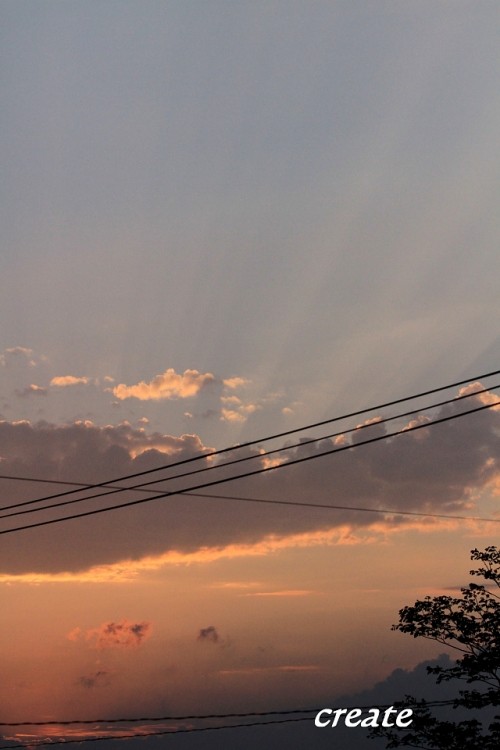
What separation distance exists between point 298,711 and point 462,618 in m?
13.0

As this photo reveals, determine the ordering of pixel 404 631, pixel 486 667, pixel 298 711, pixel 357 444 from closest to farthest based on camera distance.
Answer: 1. pixel 357 444
2. pixel 298 711
3. pixel 486 667
4. pixel 404 631

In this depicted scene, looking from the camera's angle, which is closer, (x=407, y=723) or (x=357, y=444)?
(x=357, y=444)

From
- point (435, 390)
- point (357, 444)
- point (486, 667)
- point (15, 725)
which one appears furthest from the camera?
point (486, 667)

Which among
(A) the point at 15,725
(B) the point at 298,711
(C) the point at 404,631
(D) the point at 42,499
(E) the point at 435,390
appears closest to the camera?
(E) the point at 435,390

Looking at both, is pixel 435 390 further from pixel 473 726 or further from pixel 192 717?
pixel 473 726

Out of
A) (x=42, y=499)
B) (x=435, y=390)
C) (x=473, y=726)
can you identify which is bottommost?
(x=473, y=726)

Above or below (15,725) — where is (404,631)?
above

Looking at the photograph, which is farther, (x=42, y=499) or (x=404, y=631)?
(x=404, y=631)

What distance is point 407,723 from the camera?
4256cm

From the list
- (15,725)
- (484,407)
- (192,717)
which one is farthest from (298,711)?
(484,407)

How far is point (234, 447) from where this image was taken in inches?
890

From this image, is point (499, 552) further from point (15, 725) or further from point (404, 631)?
point (15, 725)

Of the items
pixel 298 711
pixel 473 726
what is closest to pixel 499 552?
pixel 473 726

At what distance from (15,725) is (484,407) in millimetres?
21746
